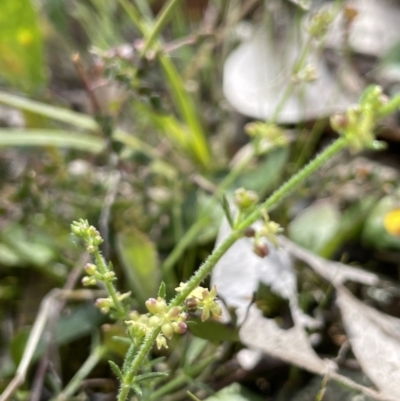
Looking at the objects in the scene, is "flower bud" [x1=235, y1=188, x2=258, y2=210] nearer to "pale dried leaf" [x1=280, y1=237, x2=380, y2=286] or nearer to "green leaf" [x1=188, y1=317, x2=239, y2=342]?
"green leaf" [x1=188, y1=317, x2=239, y2=342]

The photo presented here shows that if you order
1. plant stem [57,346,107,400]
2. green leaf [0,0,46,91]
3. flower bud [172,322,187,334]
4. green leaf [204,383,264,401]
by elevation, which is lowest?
plant stem [57,346,107,400]

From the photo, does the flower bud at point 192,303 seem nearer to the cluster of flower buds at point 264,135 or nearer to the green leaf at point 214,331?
the green leaf at point 214,331

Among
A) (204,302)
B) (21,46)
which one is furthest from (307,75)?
(21,46)

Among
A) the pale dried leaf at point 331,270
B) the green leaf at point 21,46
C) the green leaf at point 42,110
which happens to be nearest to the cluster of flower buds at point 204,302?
the pale dried leaf at point 331,270

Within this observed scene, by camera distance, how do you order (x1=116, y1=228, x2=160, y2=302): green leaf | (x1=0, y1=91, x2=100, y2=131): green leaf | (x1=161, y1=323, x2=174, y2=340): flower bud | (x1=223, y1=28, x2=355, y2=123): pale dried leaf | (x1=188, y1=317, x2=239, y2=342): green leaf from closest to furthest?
1. (x1=161, y1=323, x2=174, y2=340): flower bud
2. (x1=188, y1=317, x2=239, y2=342): green leaf
3. (x1=116, y1=228, x2=160, y2=302): green leaf
4. (x1=0, y1=91, x2=100, y2=131): green leaf
5. (x1=223, y1=28, x2=355, y2=123): pale dried leaf

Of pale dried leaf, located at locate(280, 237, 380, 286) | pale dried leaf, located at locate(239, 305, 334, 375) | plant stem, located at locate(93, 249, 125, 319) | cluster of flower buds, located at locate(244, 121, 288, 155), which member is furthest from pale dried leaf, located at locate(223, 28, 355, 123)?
plant stem, located at locate(93, 249, 125, 319)

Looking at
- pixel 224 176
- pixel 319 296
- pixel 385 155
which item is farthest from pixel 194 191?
pixel 385 155

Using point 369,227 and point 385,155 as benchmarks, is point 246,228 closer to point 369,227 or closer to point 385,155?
point 369,227
